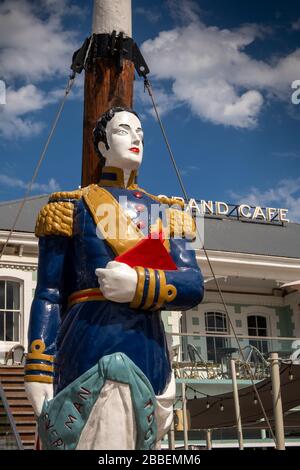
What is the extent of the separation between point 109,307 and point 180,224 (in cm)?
75

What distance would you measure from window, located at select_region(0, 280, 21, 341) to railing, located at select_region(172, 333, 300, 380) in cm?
324

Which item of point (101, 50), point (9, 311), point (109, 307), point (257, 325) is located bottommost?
point (109, 307)

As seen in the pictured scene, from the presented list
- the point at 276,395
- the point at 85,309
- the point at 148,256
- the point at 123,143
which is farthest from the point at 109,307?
the point at 276,395

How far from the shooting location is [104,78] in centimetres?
550

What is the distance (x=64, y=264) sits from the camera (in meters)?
4.12

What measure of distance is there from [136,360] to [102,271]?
1.68 feet

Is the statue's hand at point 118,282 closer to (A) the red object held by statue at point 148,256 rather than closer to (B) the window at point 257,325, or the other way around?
(A) the red object held by statue at point 148,256

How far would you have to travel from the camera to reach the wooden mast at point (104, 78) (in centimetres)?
544

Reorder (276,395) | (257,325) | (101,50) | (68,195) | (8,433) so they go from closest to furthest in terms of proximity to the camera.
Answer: (68,195) < (101,50) < (8,433) < (276,395) < (257,325)

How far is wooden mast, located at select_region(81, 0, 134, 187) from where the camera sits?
5.44 meters

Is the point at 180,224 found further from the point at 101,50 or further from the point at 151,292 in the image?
the point at 101,50
